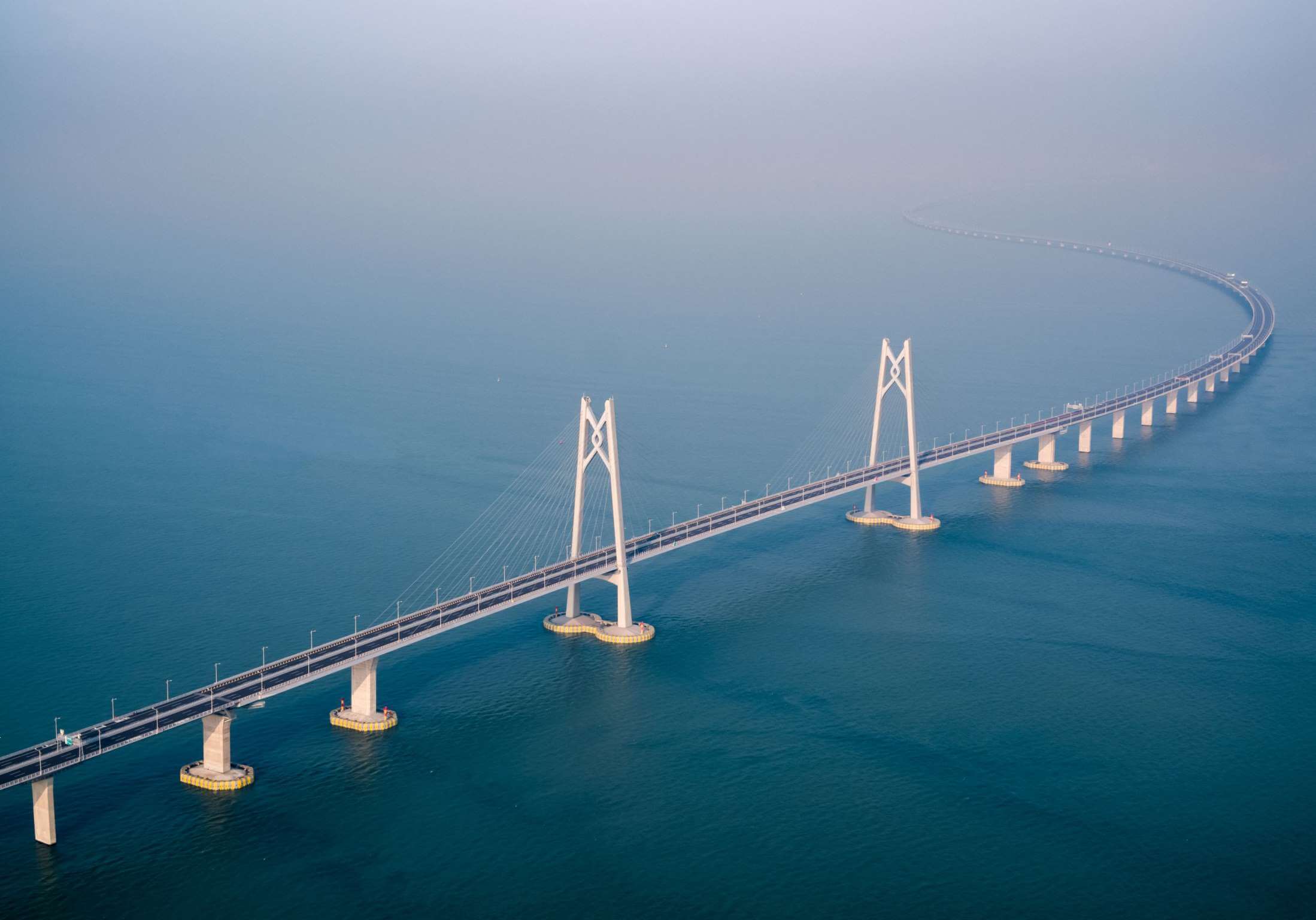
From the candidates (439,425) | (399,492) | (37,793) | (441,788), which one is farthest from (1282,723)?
→ (439,425)

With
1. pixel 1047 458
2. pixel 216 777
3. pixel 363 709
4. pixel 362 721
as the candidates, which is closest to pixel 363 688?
pixel 363 709

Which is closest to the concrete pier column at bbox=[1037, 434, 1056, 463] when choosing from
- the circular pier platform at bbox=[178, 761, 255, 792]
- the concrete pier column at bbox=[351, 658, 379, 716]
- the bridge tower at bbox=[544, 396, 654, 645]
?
the bridge tower at bbox=[544, 396, 654, 645]

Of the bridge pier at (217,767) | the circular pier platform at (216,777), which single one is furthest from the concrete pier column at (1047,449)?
the bridge pier at (217,767)

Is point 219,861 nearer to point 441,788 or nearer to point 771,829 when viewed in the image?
point 441,788

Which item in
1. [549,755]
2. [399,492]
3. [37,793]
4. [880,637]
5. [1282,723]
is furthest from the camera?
[399,492]

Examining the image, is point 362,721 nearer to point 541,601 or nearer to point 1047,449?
point 541,601

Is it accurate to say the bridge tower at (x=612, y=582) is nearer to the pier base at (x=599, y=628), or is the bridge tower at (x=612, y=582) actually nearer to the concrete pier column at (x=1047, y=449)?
Result: the pier base at (x=599, y=628)
